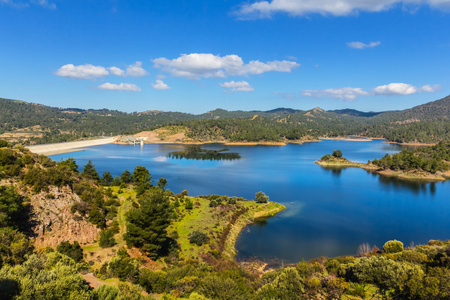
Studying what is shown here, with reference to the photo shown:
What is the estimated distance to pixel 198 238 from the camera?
3459 cm

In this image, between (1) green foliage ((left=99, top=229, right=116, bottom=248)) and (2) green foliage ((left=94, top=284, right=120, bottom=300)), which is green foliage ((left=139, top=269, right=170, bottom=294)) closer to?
(2) green foliage ((left=94, top=284, right=120, bottom=300))

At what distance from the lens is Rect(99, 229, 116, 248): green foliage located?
28.8 metres

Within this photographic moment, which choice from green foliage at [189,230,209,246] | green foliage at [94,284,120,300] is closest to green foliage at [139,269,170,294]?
green foliage at [94,284,120,300]

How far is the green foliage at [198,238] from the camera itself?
3441cm

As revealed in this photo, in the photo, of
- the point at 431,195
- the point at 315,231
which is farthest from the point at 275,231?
the point at 431,195

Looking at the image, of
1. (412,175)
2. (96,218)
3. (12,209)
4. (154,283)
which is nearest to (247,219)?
(96,218)

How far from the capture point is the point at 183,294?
20625mm

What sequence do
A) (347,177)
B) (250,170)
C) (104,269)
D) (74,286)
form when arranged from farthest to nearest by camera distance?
(250,170) → (347,177) → (104,269) → (74,286)

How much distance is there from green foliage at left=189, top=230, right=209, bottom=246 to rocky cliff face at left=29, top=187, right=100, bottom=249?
1133 cm

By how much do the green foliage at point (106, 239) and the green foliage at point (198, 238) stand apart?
31.5 ft

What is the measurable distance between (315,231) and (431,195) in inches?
1849

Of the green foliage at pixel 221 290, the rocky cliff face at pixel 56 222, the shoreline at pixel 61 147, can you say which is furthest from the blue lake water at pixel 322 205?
the shoreline at pixel 61 147

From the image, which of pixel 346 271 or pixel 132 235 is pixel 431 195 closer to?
pixel 346 271

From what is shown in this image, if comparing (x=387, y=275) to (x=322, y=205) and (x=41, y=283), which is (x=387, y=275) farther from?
(x=322, y=205)
